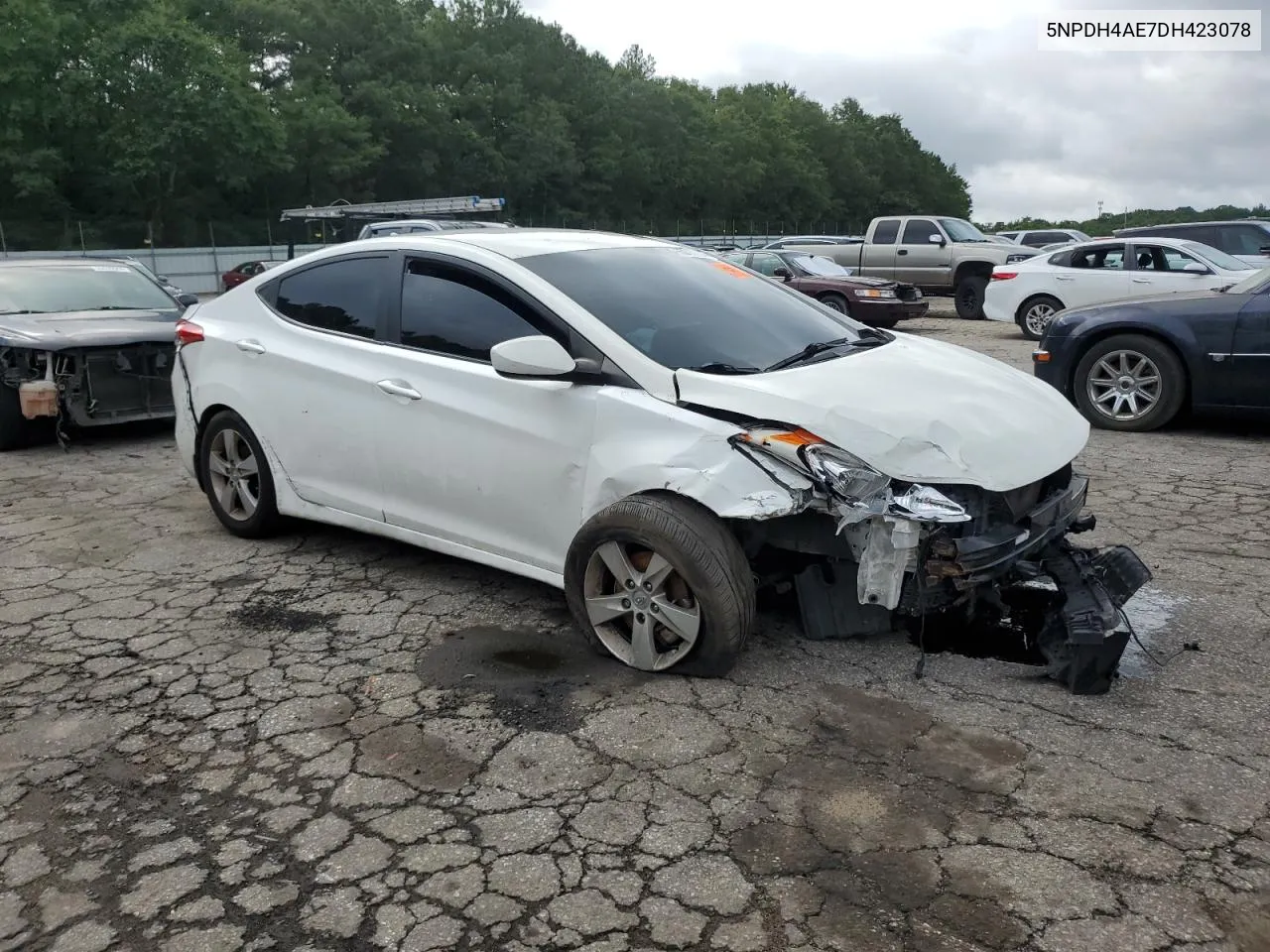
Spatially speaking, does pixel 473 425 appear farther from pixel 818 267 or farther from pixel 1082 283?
pixel 818 267

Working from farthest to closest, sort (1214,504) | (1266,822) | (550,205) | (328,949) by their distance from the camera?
(550,205)
(1214,504)
(1266,822)
(328,949)

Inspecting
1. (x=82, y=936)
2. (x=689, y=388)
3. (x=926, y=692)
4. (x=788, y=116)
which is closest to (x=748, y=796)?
(x=926, y=692)

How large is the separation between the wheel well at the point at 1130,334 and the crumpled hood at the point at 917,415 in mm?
4159

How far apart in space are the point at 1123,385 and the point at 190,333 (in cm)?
656

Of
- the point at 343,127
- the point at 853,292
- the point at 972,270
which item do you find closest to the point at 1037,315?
the point at 853,292

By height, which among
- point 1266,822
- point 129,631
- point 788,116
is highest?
point 788,116

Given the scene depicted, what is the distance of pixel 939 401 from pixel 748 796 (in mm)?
1621

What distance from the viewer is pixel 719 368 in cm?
397

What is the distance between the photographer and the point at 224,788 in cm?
321

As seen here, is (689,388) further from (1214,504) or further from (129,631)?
(1214,504)

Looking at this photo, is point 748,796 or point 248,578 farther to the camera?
point 248,578

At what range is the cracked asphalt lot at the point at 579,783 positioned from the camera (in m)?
2.57

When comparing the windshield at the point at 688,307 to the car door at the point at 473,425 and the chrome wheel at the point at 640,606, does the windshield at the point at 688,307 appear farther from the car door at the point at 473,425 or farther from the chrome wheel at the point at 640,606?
the chrome wheel at the point at 640,606

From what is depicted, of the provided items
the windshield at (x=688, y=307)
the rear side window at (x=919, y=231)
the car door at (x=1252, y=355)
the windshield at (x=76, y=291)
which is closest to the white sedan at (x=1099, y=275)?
the rear side window at (x=919, y=231)
